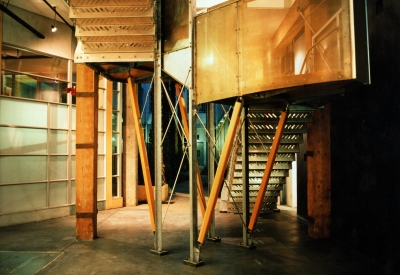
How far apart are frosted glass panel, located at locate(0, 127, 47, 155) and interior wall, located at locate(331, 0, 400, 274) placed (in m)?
9.59

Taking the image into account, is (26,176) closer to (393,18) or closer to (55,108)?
(55,108)

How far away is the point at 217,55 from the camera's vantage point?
6.73 metres

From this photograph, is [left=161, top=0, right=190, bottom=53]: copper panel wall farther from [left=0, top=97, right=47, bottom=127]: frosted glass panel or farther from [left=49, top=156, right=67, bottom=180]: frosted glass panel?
[left=49, top=156, right=67, bottom=180]: frosted glass panel

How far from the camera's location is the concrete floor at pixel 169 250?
254 inches

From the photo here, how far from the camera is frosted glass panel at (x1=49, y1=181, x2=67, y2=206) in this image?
38.6 ft

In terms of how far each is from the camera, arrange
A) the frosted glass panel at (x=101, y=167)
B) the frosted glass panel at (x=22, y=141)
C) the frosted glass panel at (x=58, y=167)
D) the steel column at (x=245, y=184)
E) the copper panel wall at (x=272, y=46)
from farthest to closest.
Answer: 1. the frosted glass panel at (x=101, y=167)
2. the frosted glass panel at (x=58, y=167)
3. the frosted glass panel at (x=22, y=141)
4. the steel column at (x=245, y=184)
5. the copper panel wall at (x=272, y=46)

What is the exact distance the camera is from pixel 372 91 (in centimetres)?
744

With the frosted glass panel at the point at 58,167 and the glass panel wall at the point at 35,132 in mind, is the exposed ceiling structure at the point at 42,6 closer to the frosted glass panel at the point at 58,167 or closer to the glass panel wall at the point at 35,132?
the glass panel wall at the point at 35,132

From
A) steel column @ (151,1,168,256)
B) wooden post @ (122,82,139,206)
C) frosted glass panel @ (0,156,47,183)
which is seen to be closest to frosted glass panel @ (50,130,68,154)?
frosted glass panel @ (0,156,47,183)

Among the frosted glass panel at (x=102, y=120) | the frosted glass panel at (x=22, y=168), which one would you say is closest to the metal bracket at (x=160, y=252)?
the frosted glass panel at (x=22, y=168)

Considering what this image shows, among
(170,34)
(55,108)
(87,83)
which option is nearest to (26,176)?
(55,108)

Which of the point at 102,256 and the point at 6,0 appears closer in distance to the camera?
the point at 102,256

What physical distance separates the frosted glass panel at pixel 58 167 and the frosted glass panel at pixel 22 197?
0.51 metres

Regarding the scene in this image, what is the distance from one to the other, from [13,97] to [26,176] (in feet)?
8.65
